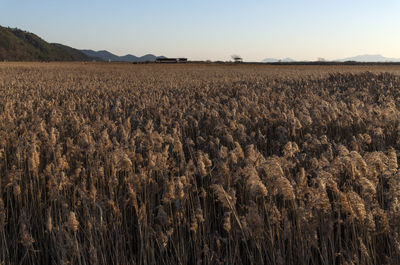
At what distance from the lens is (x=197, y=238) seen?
9.54 feet

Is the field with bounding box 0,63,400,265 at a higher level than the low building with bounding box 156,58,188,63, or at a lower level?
lower

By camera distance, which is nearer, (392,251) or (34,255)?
(392,251)

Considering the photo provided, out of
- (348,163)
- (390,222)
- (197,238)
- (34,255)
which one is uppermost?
(348,163)

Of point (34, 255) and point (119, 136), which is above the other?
point (119, 136)

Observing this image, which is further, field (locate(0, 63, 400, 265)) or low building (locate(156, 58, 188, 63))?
low building (locate(156, 58, 188, 63))

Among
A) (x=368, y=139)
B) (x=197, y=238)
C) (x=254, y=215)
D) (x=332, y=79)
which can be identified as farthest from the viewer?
(x=332, y=79)

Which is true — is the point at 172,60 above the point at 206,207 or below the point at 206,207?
above

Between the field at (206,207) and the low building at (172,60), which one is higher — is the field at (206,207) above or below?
below

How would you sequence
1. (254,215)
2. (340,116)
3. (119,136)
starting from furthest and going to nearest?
(340,116), (119,136), (254,215)

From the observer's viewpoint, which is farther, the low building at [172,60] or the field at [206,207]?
the low building at [172,60]

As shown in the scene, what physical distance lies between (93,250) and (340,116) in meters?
5.54

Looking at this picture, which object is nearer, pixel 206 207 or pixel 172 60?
pixel 206 207

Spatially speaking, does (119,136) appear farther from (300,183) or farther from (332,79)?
(332,79)

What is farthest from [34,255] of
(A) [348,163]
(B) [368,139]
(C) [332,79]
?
(C) [332,79]
